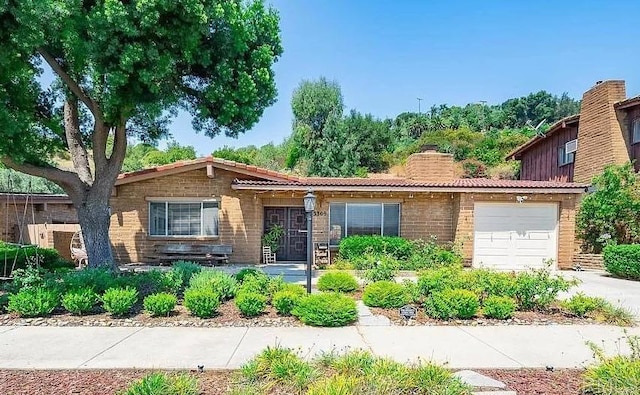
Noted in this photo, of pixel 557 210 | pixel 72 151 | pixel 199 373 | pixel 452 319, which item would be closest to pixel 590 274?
pixel 557 210

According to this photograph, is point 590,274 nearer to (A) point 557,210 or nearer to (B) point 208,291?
(A) point 557,210

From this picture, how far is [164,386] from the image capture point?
359cm

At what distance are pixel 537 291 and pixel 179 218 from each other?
37.6 feet

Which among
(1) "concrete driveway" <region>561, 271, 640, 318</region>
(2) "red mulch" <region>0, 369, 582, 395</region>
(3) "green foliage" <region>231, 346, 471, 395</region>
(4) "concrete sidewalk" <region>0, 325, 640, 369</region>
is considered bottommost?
(1) "concrete driveway" <region>561, 271, 640, 318</region>

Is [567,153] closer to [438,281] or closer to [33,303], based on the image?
[438,281]

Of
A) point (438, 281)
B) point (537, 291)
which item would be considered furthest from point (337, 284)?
point (537, 291)

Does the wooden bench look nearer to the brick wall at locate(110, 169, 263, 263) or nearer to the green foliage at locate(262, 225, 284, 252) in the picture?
the brick wall at locate(110, 169, 263, 263)

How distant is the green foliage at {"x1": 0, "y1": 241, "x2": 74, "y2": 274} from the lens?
1168cm

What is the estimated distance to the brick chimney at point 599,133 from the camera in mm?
16500

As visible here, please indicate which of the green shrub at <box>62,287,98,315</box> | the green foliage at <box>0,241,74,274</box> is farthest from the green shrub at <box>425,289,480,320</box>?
the green foliage at <box>0,241,74,274</box>

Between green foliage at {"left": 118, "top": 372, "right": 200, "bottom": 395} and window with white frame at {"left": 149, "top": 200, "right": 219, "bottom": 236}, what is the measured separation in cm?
1116

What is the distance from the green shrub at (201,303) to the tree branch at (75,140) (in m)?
5.65

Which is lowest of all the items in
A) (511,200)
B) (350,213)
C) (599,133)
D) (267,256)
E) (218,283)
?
(267,256)

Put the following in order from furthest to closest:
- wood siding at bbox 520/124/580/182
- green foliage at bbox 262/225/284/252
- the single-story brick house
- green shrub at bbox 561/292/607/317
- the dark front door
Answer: wood siding at bbox 520/124/580/182 < the dark front door < green foliage at bbox 262/225/284/252 < the single-story brick house < green shrub at bbox 561/292/607/317
